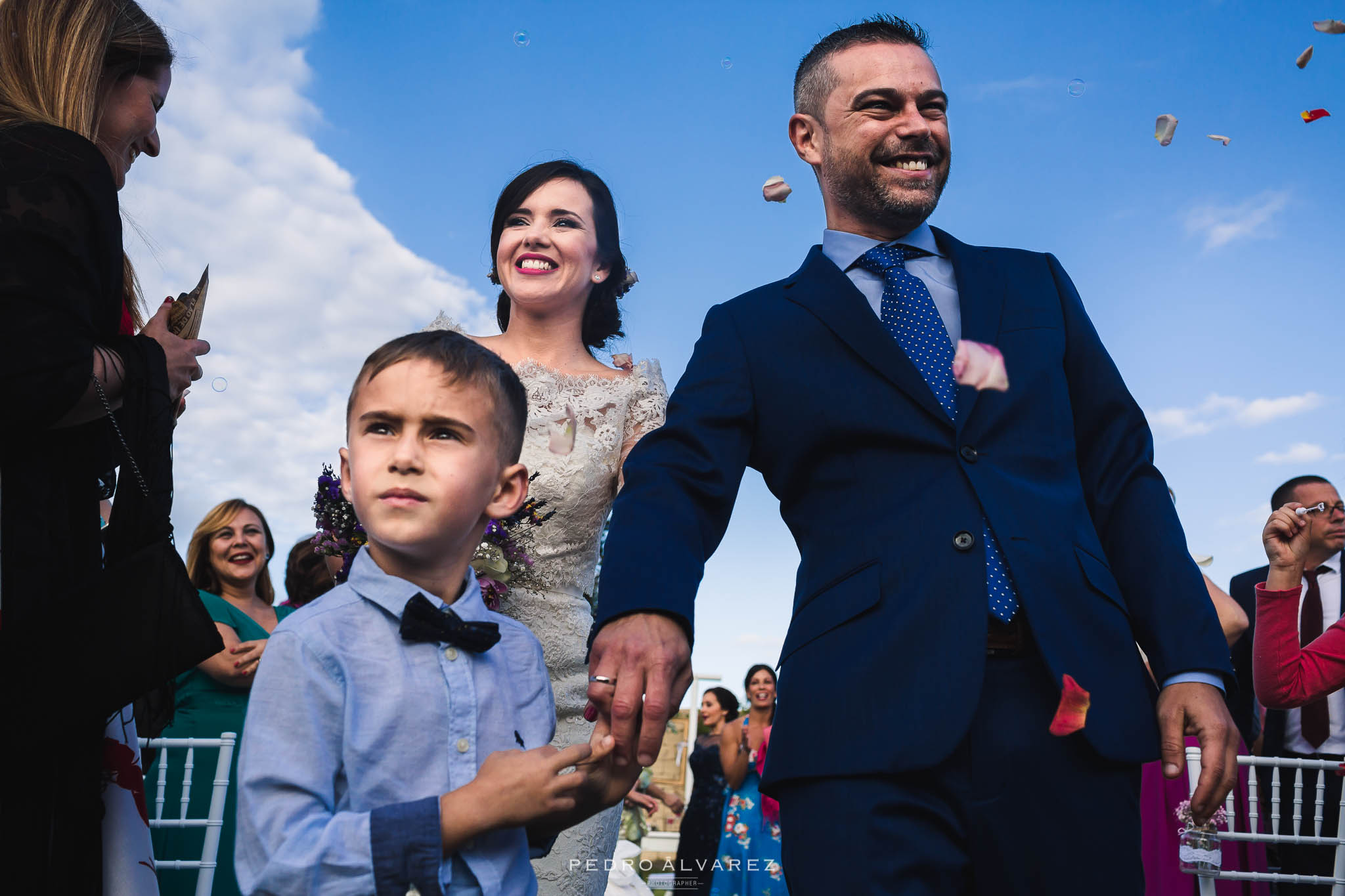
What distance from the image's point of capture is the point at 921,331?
2096 mm

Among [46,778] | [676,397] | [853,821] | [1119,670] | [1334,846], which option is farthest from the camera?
[1334,846]

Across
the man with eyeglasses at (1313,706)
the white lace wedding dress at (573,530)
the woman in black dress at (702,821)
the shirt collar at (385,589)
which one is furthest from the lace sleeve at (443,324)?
the woman in black dress at (702,821)

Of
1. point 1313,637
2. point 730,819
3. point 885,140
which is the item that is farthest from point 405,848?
point 730,819

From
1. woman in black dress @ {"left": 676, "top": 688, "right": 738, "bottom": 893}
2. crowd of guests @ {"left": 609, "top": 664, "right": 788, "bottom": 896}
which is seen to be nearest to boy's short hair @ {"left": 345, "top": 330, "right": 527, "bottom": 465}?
crowd of guests @ {"left": 609, "top": 664, "right": 788, "bottom": 896}

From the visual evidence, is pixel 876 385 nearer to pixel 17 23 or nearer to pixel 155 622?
pixel 155 622

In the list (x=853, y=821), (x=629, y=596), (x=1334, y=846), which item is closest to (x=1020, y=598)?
(x=853, y=821)

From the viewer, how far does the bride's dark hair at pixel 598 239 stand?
3551 mm

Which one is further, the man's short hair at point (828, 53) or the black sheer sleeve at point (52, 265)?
the man's short hair at point (828, 53)

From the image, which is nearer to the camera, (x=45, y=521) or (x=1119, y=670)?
(x=1119, y=670)

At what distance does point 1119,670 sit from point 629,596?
818 mm

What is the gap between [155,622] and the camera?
1.99 metres

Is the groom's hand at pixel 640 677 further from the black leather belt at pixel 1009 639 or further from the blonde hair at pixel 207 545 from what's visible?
the blonde hair at pixel 207 545

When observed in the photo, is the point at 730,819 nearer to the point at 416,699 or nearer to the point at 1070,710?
the point at 1070,710

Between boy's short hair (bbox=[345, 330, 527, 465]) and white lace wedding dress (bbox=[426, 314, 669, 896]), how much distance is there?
117 centimetres
